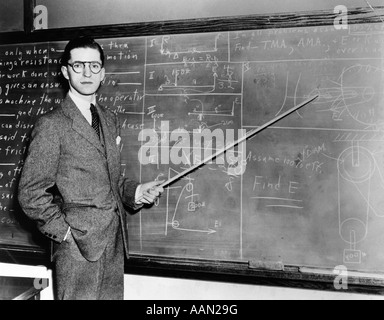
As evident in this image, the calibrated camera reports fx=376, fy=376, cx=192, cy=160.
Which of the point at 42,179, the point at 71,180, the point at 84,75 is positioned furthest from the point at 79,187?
the point at 84,75

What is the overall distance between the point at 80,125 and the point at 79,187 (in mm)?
290

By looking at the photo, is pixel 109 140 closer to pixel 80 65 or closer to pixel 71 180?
pixel 71 180

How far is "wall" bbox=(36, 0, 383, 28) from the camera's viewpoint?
2117 mm

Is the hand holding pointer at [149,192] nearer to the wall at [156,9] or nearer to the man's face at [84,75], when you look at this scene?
the man's face at [84,75]

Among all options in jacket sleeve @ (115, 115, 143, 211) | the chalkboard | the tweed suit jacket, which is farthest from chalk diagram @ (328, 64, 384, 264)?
the tweed suit jacket

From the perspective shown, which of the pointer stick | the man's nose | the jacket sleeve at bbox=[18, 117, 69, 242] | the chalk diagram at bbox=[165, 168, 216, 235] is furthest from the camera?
the chalk diagram at bbox=[165, 168, 216, 235]

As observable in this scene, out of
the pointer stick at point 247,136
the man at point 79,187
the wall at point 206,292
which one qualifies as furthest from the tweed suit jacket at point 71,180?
the wall at point 206,292

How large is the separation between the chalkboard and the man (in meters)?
0.33

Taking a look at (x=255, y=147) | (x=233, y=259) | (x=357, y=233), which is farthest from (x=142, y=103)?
(x=357, y=233)

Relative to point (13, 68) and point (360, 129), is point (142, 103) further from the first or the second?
point (360, 129)

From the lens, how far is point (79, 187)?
5.76 ft

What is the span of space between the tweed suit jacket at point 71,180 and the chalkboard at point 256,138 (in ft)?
1.28

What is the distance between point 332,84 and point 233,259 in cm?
105

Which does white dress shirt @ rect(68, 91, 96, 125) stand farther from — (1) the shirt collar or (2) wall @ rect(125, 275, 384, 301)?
(2) wall @ rect(125, 275, 384, 301)
